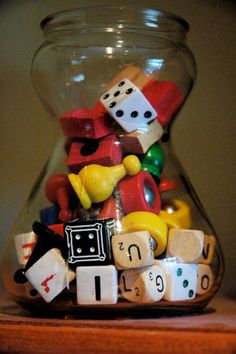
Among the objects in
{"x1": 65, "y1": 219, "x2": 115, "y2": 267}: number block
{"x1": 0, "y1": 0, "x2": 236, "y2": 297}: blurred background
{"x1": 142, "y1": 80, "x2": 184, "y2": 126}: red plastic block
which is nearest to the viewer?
{"x1": 65, "y1": 219, "x2": 115, "y2": 267}: number block

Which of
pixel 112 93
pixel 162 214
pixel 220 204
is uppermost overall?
pixel 112 93

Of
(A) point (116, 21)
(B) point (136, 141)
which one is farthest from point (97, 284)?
(A) point (116, 21)

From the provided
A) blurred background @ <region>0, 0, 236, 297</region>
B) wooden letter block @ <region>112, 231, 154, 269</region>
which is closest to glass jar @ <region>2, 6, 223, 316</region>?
wooden letter block @ <region>112, 231, 154, 269</region>

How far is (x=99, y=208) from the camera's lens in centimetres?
63

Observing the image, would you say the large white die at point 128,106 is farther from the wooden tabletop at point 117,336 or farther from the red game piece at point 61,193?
the wooden tabletop at point 117,336

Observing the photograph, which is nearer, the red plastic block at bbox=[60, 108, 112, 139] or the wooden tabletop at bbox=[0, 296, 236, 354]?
the wooden tabletop at bbox=[0, 296, 236, 354]

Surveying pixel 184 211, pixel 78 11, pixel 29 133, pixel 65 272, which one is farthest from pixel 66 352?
pixel 29 133

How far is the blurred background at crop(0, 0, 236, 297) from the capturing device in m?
0.89

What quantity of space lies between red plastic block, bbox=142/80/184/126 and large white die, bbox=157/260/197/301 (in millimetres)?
166

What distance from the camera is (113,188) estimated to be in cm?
63

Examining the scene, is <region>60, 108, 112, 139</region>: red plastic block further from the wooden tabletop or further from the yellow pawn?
the wooden tabletop

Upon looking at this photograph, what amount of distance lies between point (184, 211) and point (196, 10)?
0.35 meters

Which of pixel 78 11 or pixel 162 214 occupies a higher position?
pixel 78 11

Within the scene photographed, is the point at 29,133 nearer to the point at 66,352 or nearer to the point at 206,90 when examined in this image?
the point at 206,90
